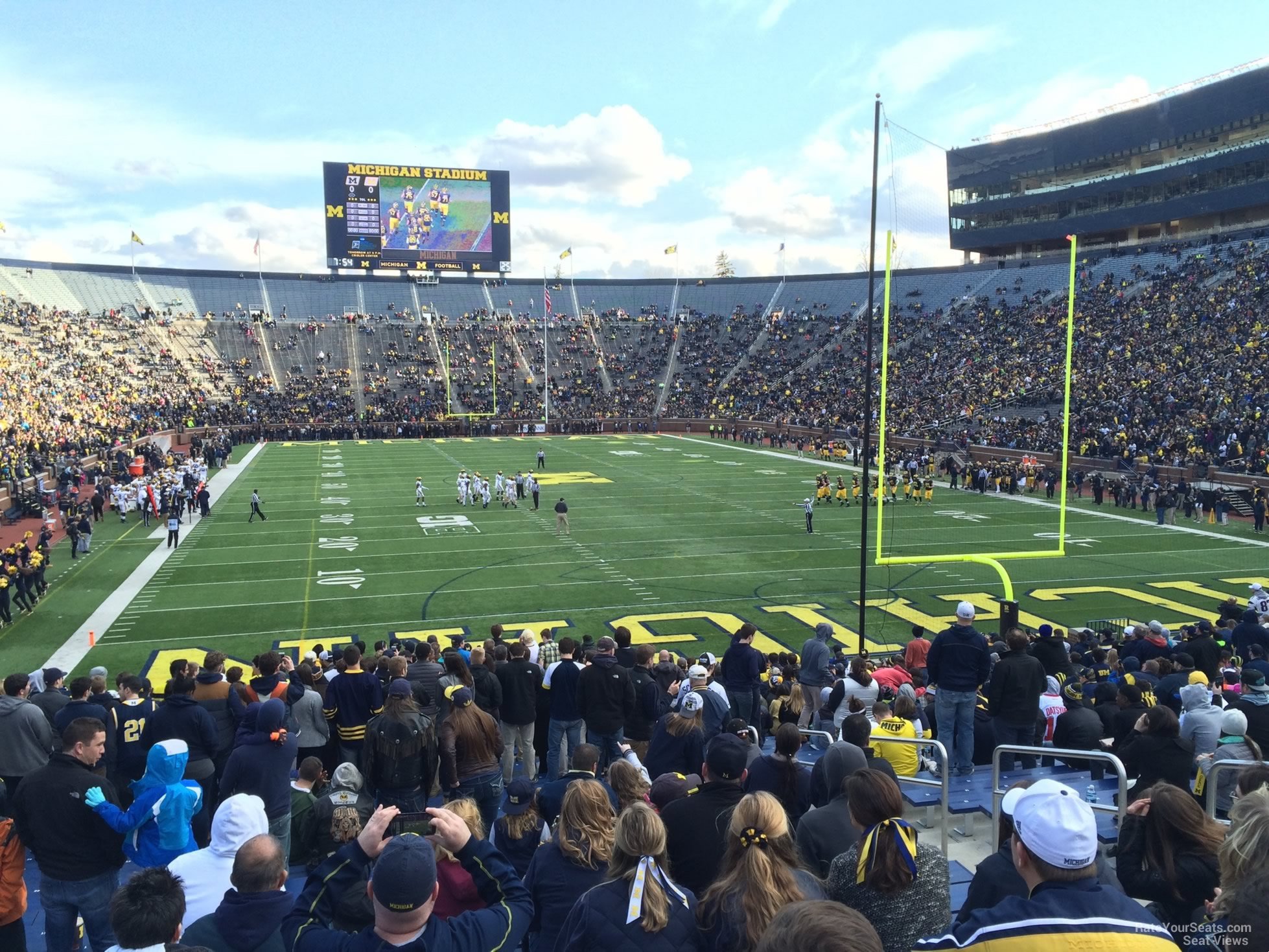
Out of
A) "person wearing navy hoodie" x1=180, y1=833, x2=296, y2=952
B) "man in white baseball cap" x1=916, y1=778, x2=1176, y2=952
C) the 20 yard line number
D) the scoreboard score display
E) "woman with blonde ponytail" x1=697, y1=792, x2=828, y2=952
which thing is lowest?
the 20 yard line number

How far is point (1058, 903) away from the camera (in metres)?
2.73

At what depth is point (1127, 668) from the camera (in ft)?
33.7

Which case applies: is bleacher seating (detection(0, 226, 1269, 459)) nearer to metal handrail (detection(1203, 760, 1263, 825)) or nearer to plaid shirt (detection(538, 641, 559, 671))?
plaid shirt (detection(538, 641, 559, 671))

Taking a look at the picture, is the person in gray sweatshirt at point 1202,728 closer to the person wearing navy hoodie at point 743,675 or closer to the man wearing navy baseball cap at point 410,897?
the person wearing navy hoodie at point 743,675

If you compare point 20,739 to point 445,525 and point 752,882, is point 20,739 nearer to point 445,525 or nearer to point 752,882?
point 752,882

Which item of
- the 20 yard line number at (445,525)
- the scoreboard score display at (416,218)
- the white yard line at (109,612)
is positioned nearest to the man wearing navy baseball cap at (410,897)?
the white yard line at (109,612)

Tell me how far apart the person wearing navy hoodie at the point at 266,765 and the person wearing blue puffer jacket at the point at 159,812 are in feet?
2.03

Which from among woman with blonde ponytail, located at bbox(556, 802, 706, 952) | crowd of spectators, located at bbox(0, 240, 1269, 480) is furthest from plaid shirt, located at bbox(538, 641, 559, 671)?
crowd of spectators, located at bbox(0, 240, 1269, 480)

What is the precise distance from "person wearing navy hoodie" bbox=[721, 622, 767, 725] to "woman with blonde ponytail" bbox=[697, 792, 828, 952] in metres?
5.57

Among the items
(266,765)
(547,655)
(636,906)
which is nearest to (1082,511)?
(547,655)

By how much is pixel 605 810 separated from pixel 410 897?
1.17 metres

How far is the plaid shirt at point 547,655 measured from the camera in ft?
32.5

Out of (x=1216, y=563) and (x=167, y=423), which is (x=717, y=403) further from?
(x=1216, y=563)

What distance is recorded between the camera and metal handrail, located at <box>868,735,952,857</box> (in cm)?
574
